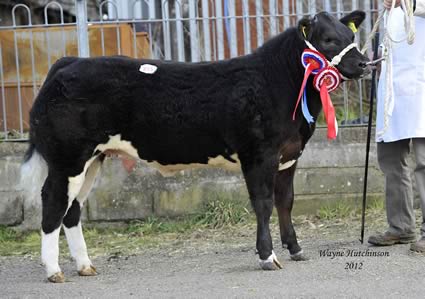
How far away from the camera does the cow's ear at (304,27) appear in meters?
6.63

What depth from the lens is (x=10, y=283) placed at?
269 inches

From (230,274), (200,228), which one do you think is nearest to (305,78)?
(230,274)

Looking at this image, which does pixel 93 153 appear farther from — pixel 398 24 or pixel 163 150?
pixel 398 24

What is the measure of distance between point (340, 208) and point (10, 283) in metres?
3.83

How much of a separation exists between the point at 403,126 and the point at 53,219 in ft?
9.81

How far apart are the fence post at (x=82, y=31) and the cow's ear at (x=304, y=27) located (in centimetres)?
314

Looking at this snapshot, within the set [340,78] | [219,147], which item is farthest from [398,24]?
[219,147]

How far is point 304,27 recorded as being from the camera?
263 inches

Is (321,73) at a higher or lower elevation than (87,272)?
higher

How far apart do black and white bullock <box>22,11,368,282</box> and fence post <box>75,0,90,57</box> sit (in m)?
2.16

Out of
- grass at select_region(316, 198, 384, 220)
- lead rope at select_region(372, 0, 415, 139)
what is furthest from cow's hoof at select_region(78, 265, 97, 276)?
grass at select_region(316, 198, 384, 220)

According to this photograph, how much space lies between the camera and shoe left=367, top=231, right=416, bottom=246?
734 centimetres

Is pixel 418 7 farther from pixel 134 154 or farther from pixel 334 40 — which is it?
pixel 134 154

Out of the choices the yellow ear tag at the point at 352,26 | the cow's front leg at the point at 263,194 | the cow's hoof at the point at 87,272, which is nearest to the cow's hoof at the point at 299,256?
the cow's front leg at the point at 263,194
